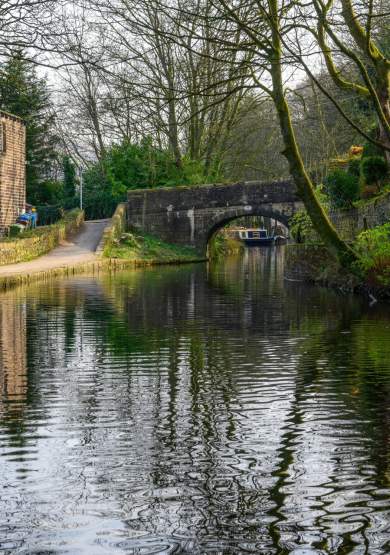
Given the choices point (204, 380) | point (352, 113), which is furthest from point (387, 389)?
point (352, 113)

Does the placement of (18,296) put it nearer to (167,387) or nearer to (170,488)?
(167,387)

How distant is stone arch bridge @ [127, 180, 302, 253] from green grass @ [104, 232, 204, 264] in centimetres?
67

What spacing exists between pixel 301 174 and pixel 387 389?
11.0 meters

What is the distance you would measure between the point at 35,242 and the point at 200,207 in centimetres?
1259

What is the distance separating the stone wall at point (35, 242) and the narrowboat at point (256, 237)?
30.5m

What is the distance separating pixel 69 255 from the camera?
115 ft

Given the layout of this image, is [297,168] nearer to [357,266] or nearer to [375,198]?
[357,266]

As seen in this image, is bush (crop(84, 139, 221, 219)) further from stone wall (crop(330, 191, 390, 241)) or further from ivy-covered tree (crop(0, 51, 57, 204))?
stone wall (crop(330, 191, 390, 241))

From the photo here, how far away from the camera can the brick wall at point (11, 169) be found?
131ft

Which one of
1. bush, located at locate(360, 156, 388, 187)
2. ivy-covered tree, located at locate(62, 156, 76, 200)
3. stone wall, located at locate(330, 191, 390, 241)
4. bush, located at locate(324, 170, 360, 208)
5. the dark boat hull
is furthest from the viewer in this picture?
the dark boat hull

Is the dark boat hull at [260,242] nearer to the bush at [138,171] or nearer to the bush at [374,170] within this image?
the bush at [138,171]

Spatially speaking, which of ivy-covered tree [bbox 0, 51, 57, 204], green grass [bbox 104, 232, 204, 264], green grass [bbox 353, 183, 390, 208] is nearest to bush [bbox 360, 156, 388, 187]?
green grass [bbox 353, 183, 390, 208]

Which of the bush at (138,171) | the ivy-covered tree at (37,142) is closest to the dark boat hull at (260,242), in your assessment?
the ivy-covered tree at (37,142)

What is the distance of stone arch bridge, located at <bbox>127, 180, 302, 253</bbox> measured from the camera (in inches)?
1658
